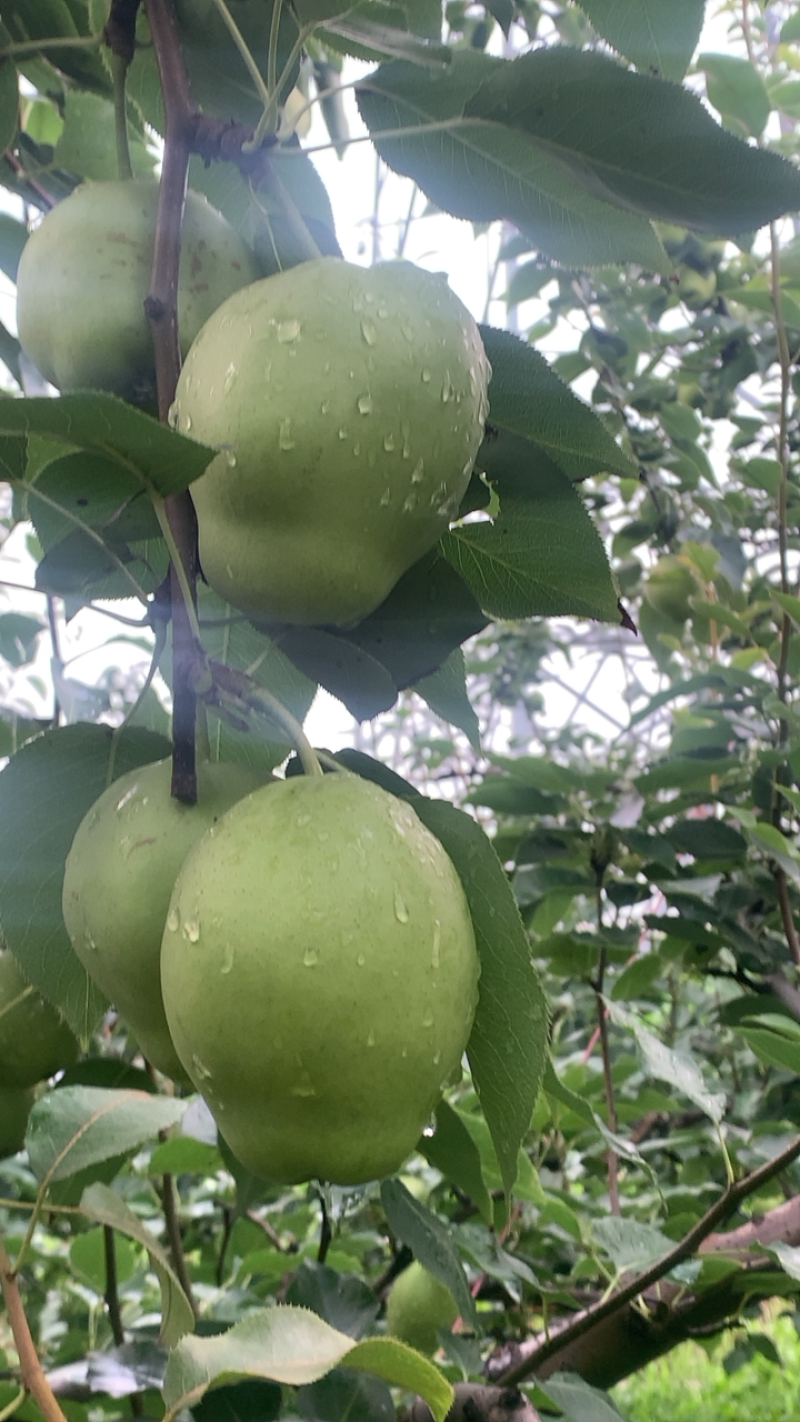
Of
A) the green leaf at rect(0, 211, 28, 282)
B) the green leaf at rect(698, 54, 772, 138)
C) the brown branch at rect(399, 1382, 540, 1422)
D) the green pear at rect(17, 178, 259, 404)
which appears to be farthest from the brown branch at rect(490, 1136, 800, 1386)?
the green leaf at rect(698, 54, 772, 138)

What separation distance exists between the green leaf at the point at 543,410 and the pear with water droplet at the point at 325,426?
107 millimetres

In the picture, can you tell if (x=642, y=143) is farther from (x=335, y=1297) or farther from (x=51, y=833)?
(x=335, y=1297)

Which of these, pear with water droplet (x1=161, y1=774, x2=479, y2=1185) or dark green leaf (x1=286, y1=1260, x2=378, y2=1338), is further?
dark green leaf (x1=286, y1=1260, x2=378, y2=1338)

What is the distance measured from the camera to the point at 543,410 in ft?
A: 1.74

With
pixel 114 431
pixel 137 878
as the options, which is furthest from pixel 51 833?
pixel 114 431

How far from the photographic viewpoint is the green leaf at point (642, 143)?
1.50ft

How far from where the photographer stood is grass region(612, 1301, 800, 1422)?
1761 mm

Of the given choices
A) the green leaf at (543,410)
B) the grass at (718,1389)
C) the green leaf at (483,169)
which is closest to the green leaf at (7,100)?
the green leaf at (483,169)

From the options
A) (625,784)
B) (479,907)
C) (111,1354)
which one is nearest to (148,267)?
(479,907)

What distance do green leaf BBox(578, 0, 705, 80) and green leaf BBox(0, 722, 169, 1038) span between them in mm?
420

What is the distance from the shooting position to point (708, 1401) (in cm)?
191

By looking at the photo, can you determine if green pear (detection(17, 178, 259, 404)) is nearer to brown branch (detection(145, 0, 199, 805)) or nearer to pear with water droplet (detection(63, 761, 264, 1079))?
brown branch (detection(145, 0, 199, 805))

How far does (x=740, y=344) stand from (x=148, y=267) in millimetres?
1104

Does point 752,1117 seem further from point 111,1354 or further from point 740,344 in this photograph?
point 740,344
